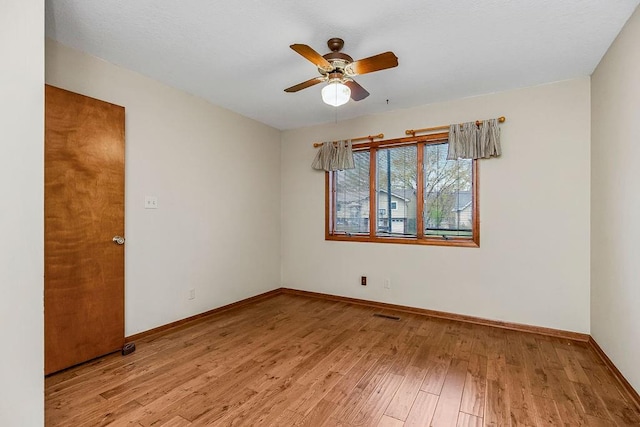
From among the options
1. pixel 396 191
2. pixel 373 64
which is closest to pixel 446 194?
pixel 396 191

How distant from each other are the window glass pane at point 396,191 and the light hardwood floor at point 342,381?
130 cm

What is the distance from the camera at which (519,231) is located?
3.21 m

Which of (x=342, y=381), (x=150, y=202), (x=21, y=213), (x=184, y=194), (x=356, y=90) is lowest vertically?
(x=342, y=381)

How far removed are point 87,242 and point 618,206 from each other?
412cm

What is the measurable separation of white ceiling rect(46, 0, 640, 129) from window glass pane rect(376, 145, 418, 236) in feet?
2.97

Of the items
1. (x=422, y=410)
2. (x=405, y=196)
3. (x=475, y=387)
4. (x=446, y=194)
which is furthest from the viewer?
(x=405, y=196)

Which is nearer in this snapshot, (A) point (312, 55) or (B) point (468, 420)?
(B) point (468, 420)

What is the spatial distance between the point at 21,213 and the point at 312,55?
186 centimetres

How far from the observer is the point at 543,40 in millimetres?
2320

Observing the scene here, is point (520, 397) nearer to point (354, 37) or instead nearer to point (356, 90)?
point (356, 90)

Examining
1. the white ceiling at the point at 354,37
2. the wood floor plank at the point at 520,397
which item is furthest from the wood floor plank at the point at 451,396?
the white ceiling at the point at 354,37

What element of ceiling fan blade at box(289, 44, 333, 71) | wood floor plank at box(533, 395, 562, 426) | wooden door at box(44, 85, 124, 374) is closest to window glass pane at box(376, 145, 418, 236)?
ceiling fan blade at box(289, 44, 333, 71)

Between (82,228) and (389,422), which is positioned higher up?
(82,228)

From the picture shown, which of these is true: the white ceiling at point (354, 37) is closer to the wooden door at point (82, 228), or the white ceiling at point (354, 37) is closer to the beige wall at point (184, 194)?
the beige wall at point (184, 194)
